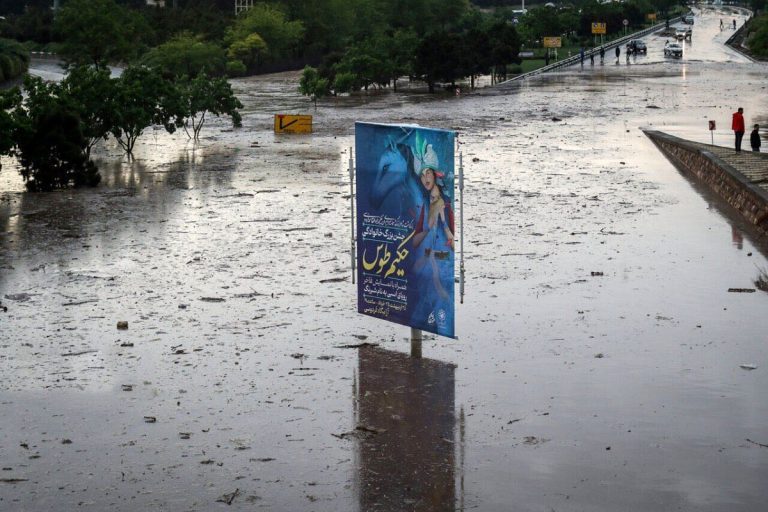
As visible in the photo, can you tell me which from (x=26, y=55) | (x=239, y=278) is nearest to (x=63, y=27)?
(x=26, y=55)

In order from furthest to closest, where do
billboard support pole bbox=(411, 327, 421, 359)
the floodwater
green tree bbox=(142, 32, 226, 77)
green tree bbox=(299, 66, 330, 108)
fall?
1. green tree bbox=(142, 32, 226, 77)
2. green tree bbox=(299, 66, 330, 108)
3. billboard support pole bbox=(411, 327, 421, 359)
4. the floodwater

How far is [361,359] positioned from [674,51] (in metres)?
70.4

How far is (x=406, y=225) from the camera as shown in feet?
45.4

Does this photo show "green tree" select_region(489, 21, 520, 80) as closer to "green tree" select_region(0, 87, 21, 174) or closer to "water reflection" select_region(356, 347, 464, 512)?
"green tree" select_region(0, 87, 21, 174)

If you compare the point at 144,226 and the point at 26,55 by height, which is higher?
the point at 26,55

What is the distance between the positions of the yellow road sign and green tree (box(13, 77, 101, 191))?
1199 cm

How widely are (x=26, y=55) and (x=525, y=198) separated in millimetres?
51980

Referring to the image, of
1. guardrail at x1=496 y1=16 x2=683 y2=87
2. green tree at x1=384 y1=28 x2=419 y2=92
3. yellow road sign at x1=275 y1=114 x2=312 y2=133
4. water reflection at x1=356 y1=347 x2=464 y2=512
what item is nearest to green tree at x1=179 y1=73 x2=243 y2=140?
yellow road sign at x1=275 y1=114 x2=312 y2=133

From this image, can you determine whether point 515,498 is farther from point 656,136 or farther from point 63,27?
point 63,27

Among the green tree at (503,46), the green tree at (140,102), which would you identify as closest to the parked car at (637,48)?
the green tree at (503,46)

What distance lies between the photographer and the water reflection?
1041 centimetres

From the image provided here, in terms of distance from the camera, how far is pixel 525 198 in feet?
82.3

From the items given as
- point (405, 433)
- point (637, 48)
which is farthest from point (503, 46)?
point (405, 433)

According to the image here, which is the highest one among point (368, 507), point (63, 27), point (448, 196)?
point (63, 27)
